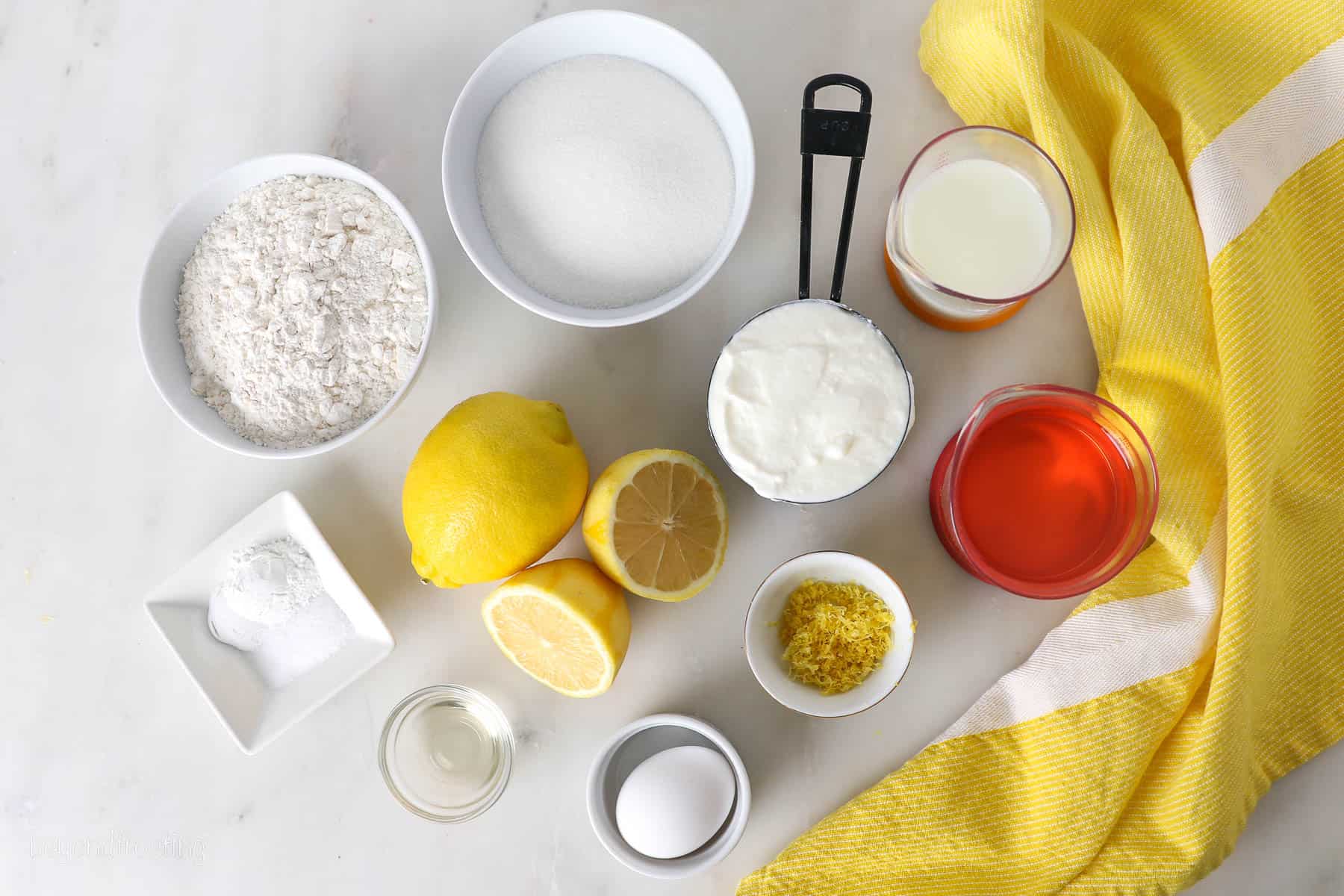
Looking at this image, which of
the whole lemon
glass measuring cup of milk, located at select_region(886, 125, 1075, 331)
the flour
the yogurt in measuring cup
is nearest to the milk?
glass measuring cup of milk, located at select_region(886, 125, 1075, 331)

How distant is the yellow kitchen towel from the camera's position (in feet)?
3.03

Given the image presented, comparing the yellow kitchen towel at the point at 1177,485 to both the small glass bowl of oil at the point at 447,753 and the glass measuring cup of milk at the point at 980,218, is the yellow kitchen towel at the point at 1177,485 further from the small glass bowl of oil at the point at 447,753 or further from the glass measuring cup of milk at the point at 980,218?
the small glass bowl of oil at the point at 447,753

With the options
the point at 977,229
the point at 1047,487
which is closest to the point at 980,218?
the point at 977,229

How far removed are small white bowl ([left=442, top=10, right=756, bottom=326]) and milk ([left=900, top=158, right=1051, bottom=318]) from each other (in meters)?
0.19

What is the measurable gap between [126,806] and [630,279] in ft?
2.86

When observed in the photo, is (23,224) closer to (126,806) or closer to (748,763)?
(126,806)

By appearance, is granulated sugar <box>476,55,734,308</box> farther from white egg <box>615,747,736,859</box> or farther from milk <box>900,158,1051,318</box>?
white egg <box>615,747,736,859</box>

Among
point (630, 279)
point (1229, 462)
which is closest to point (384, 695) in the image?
point (630, 279)

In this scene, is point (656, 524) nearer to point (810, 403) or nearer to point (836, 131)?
point (810, 403)

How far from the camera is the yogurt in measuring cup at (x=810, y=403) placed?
866 millimetres

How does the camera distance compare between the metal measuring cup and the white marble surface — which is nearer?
the metal measuring cup

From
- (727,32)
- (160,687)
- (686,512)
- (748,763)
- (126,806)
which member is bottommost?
(126,806)

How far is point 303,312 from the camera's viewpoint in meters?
0.93

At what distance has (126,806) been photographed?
3.47ft
